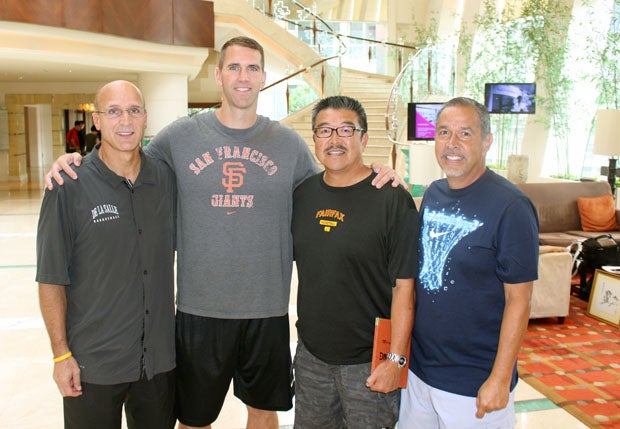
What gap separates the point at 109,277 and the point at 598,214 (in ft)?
23.6

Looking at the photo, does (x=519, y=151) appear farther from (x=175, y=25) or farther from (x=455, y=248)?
(x=455, y=248)

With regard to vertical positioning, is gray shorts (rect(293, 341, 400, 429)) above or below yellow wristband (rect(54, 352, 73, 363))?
below

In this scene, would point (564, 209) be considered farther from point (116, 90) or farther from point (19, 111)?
point (19, 111)

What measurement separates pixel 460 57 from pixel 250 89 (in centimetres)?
1351

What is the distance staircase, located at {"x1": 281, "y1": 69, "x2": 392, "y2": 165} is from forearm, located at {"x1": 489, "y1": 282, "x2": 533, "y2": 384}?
808cm

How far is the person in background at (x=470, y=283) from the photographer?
1.84m

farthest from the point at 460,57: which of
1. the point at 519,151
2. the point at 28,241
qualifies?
the point at 28,241

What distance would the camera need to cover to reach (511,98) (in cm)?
993

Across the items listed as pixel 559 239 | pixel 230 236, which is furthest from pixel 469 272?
pixel 559 239

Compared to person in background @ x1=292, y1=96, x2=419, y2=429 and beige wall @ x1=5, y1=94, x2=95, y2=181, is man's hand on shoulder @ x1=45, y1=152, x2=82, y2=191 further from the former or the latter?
beige wall @ x1=5, y1=94, x2=95, y2=181

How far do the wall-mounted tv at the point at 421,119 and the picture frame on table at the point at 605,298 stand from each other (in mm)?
3755

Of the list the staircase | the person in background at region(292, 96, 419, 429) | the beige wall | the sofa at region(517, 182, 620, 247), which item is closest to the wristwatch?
the person in background at region(292, 96, 419, 429)

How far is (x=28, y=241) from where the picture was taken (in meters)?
8.62

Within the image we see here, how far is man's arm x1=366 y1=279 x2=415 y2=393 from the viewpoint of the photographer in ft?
6.78
